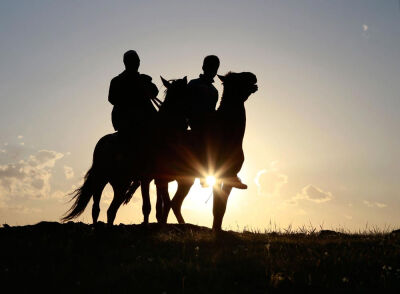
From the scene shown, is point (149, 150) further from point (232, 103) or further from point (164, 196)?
point (232, 103)

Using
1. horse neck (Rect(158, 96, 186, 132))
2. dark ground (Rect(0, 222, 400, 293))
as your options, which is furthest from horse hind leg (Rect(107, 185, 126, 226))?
horse neck (Rect(158, 96, 186, 132))

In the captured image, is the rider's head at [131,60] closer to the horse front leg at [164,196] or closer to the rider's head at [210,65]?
the rider's head at [210,65]

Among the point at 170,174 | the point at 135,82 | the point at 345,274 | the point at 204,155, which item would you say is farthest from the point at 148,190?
the point at 345,274

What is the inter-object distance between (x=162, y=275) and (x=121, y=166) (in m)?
4.71

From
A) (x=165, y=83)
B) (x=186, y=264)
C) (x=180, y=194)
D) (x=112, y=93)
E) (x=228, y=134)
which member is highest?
(x=165, y=83)

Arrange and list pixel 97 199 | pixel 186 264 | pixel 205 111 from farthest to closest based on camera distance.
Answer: pixel 97 199, pixel 205 111, pixel 186 264

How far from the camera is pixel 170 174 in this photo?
11.3 meters

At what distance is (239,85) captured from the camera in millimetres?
10492

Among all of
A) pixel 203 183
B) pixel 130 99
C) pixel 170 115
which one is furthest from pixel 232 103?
pixel 130 99

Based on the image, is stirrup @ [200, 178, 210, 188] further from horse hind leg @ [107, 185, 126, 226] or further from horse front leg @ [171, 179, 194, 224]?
horse hind leg @ [107, 185, 126, 226]

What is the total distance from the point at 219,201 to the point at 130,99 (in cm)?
A: 291

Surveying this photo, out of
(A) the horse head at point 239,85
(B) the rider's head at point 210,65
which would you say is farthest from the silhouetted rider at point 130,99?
(A) the horse head at point 239,85

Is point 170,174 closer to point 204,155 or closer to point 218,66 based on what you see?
point 204,155

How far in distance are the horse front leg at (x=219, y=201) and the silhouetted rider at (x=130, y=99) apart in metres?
2.04
